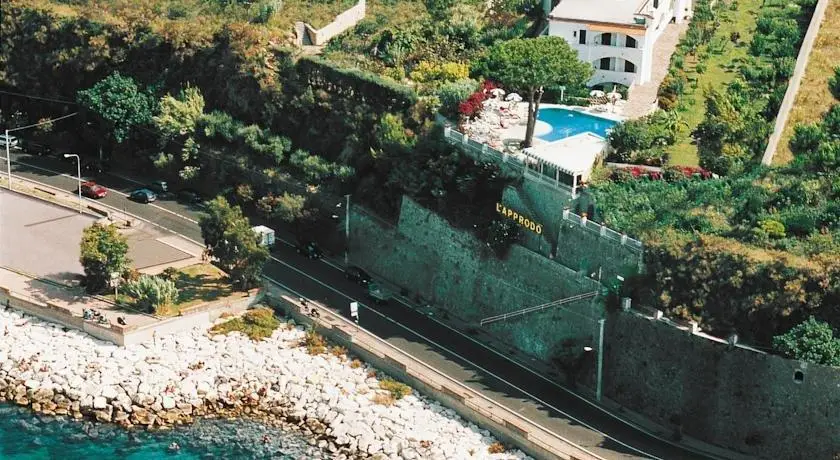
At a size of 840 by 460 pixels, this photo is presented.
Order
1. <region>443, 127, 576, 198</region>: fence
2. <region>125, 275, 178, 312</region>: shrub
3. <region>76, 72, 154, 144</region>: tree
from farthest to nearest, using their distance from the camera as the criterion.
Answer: <region>76, 72, 154, 144</region>: tree → <region>125, 275, 178, 312</region>: shrub → <region>443, 127, 576, 198</region>: fence

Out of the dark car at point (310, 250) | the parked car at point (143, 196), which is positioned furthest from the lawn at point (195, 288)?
the parked car at point (143, 196)

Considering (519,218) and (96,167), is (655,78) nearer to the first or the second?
(519,218)

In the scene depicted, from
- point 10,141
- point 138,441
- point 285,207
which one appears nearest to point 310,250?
point 285,207

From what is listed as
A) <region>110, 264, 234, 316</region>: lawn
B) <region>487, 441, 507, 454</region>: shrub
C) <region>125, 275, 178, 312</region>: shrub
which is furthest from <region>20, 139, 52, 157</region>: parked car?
<region>487, 441, 507, 454</region>: shrub

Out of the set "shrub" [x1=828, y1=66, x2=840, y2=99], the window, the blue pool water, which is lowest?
the blue pool water

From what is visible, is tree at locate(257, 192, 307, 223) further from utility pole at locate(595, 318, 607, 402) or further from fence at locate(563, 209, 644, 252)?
utility pole at locate(595, 318, 607, 402)

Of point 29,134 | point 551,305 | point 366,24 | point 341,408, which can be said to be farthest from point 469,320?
point 29,134

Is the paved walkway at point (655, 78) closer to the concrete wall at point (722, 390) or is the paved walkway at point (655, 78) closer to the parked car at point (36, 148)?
the concrete wall at point (722, 390)
